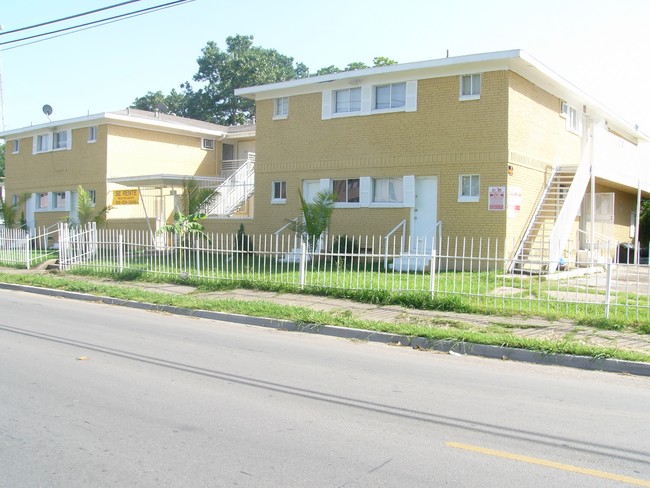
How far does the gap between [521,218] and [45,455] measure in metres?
16.2

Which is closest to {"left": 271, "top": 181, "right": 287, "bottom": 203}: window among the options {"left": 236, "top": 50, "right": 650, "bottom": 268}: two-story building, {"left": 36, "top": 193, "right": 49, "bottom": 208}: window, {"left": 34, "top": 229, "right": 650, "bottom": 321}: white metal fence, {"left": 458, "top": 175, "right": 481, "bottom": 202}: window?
{"left": 236, "top": 50, "right": 650, "bottom": 268}: two-story building

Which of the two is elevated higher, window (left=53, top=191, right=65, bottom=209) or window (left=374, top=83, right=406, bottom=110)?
window (left=374, top=83, right=406, bottom=110)

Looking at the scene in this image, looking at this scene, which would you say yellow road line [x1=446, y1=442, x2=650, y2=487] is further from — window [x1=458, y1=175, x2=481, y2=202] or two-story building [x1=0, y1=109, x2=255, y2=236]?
two-story building [x1=0, y1=109, x2=255, y2=236]

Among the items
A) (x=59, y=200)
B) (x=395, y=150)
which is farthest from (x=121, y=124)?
(x=395, y=150)

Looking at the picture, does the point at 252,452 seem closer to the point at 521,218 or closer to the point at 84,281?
the point at 84,281

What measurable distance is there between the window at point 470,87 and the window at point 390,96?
6.32 ft

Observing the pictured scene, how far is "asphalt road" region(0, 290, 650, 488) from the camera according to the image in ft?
15.4

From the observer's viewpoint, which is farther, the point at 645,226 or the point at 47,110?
the point at 47,110

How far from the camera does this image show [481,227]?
59.8 feet

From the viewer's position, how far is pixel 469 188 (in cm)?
1859

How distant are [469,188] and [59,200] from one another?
72.6 feet

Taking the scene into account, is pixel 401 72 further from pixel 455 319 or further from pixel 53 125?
pixel 53 125

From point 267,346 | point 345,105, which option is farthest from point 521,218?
point 267,346

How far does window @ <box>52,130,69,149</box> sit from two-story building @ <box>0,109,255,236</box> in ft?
0.16
